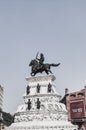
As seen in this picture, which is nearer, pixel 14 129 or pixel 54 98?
pixel 14 129

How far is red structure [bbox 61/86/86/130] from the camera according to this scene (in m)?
65.6

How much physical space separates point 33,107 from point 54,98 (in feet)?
10.5

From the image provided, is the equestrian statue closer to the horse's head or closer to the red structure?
the horse's head

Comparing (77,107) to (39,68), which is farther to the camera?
(77,107)

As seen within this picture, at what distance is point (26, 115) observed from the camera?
41125 mm

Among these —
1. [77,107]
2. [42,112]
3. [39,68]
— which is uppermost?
[39,68]

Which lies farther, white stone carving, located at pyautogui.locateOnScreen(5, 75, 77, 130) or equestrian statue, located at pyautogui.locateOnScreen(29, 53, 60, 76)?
equestrian statue, located at pyautogui.locateOnScreen(29, 53, 60, 76)

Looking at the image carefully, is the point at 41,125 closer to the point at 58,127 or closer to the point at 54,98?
the point at 58,127

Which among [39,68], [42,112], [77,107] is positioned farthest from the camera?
[77,107]

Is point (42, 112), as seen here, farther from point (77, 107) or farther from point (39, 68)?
point (77, 107)

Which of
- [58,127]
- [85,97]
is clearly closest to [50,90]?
[58,127]

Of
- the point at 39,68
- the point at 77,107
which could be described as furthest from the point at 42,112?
the point at 77,107

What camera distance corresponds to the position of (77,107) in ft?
219

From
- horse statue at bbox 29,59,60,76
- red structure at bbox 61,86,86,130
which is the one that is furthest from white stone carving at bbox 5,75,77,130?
red structure at bbox 61,86,86,130
